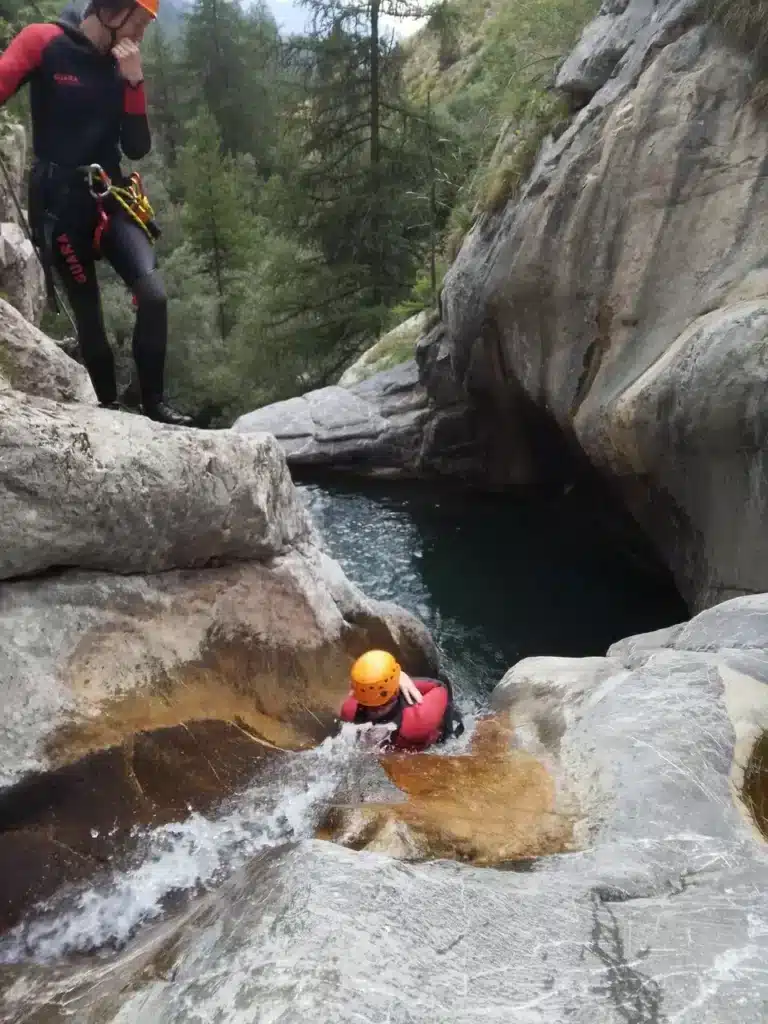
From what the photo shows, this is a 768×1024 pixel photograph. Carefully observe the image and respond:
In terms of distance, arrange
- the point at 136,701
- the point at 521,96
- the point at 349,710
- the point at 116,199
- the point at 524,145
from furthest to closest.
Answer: the point at 521,96, the point at 524,145, the point at 349,710, the point at 116,199, the point at 136,701

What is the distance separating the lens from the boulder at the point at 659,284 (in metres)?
7.79

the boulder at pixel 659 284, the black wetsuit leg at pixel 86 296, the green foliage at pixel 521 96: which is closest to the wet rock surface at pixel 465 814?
the black wetsuit leg at pixel 86 296

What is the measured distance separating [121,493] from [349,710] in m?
2.40

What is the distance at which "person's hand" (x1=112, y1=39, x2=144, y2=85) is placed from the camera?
16.2 feet

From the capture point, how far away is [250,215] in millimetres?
Answer: 30141

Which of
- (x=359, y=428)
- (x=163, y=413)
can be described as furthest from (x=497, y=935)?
(x=359, y=428)

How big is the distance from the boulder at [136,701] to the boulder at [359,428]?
1048 centimetres

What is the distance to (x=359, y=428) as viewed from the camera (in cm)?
1689

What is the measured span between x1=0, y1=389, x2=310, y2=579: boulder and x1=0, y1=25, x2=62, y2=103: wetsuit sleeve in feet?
6.42

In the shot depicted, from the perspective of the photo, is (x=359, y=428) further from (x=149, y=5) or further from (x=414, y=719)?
(x=149, y=5)

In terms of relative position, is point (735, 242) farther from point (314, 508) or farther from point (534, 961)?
point (314, 508)

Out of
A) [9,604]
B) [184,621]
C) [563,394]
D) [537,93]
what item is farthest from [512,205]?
[9,604]

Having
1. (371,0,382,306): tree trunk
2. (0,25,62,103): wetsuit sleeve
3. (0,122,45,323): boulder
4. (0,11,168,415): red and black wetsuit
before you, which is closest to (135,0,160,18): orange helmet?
(0,11,168,415): red and black wetsuit

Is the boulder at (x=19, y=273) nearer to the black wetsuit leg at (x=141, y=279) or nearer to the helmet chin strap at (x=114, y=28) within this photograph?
the black wetsuit leg at (x=141, y=279)
